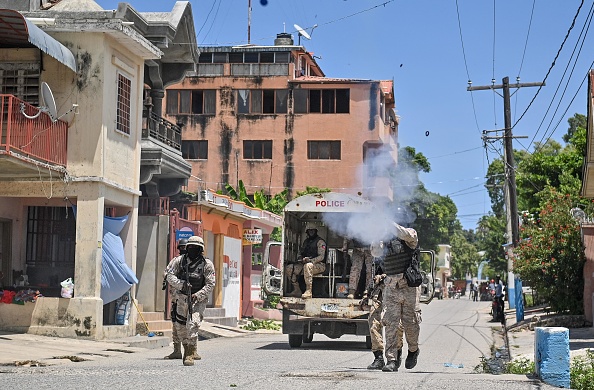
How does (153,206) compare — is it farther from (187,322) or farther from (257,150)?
(257,150)

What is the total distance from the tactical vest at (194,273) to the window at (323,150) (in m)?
41.2

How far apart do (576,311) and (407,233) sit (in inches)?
788

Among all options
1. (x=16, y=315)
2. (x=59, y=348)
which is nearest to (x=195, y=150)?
(x=16, y=315)

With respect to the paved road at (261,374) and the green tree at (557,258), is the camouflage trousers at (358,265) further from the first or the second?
the green tree at (557,258)

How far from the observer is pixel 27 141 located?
1984 centimetres

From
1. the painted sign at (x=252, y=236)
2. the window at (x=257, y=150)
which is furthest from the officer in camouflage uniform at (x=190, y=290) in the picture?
the window at (x=257, y=150)

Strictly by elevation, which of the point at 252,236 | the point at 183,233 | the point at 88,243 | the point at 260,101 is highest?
the point at 260,101

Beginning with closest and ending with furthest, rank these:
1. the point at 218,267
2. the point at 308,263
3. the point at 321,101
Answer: the point at 308,263
the point at 218,267
the point at 321,101

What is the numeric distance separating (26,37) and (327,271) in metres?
8.58

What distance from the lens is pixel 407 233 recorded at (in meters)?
12.6

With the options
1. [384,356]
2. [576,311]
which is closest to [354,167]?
[576,311]

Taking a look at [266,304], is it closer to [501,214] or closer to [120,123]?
[120,123]

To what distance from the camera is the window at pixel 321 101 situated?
55125 mm

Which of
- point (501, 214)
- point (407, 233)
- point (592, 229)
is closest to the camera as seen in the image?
point (407, 233)
